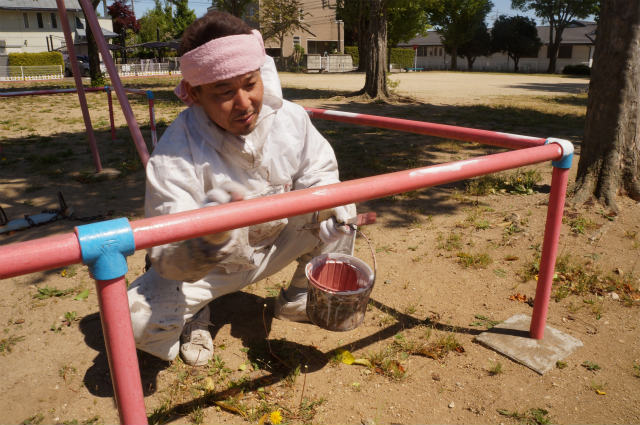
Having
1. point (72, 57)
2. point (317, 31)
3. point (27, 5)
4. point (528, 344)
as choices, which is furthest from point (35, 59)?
point (528, 344)

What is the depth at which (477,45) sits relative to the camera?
43562 millimetres

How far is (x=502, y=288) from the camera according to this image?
291 centimetres

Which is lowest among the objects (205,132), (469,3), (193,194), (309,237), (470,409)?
(470,409)

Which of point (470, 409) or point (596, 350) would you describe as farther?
point (596, 350)

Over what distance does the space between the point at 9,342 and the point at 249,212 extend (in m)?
1.95

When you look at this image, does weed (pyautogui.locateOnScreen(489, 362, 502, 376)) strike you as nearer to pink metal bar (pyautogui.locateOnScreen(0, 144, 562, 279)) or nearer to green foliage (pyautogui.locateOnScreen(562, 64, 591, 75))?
pink metal bar (pyautogui.locateOnScreen(0, 144, 562, 279))

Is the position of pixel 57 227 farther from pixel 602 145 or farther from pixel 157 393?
pixel 602 145

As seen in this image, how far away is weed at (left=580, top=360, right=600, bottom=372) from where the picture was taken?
2.16 metres

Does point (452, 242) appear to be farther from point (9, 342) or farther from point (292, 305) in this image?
point (9, 342)

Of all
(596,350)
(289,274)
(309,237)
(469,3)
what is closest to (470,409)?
(596,350)

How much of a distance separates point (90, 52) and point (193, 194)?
59.5ft

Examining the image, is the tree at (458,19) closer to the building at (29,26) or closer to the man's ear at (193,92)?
the building at (29,26)

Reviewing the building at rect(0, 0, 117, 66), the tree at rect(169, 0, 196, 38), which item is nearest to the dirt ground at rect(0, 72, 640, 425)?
the building at rect(0, 0, 117, 66)

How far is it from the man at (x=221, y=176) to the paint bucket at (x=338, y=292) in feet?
0.47
